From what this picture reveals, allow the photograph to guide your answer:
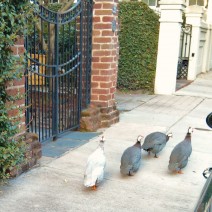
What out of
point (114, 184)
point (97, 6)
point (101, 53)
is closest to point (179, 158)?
point (114, 184)

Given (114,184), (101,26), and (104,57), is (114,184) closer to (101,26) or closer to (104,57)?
(104,57)

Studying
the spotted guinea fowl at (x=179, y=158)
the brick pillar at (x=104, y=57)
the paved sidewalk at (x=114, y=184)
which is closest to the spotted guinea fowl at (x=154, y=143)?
the paved sidewalk at (x=114, y=184)

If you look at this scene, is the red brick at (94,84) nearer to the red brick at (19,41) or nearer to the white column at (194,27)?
the red brick at (19,41)

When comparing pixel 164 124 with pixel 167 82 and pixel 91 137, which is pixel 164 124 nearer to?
pixel 91 137

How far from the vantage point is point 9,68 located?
11.7ft

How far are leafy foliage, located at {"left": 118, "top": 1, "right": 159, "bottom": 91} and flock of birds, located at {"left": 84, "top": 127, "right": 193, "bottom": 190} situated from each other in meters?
5.99

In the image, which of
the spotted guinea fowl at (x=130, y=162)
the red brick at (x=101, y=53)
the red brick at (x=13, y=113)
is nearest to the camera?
the red brick at (x=13, y=113)

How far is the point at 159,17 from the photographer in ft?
35.8

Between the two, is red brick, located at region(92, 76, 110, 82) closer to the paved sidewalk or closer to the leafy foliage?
the paved sidewalk

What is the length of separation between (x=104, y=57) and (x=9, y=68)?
2956 mm

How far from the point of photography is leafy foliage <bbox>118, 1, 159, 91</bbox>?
34.9ft

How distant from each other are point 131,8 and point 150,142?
6534 mm

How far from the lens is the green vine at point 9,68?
3484 millimetres

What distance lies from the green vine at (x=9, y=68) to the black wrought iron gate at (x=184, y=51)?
10.5m
